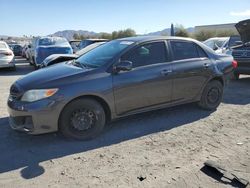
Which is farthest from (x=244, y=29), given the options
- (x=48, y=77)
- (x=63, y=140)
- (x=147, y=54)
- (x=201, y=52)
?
(x=63, y=140)

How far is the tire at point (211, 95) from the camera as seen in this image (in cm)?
652

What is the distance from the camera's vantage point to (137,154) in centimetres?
444

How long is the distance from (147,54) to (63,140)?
2.17 m

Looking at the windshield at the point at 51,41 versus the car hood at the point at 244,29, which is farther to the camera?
the windshield at the point at 51,41

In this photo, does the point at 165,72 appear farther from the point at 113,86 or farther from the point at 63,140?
the point at 63,140

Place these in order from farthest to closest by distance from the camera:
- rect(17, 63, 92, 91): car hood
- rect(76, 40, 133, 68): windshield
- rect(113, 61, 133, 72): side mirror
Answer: rect(76, 40, 133, 68): windshield → rect(113, 61, 133, 72): side mirror → rect(17, 63, 92, 91): car hood

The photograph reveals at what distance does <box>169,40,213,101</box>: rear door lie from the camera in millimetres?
5926

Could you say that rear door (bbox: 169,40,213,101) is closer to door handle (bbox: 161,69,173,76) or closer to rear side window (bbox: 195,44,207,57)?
rear side window (bbox: 195,44,207,57)

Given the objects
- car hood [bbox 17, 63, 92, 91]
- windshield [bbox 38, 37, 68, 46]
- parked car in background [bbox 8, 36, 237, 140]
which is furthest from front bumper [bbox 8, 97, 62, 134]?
windshield [bbox 38, 37, 68, 46]

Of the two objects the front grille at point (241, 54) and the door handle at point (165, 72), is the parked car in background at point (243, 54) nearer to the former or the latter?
the front grille at point (241, 54)

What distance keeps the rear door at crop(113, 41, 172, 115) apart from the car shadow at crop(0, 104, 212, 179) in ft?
1.36

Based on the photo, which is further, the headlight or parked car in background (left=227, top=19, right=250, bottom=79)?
parked car in background (left=227, top=19, right=250, bottom=79)

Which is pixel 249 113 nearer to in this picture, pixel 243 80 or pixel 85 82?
pixel 85 82

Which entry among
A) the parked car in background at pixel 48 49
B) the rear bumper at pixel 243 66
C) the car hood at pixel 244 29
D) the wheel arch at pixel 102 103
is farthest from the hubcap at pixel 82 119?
the parked car in background at pixel 48 49
